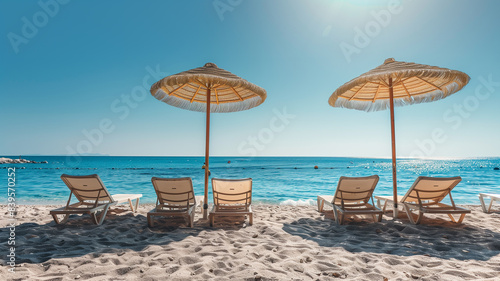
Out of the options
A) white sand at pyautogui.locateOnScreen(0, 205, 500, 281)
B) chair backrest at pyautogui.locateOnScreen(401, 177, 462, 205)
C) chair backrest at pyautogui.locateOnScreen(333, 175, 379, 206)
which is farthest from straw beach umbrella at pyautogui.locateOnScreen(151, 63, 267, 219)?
chair backrest at pyautogui.locateOnScreen(401, 177, 462, 205)

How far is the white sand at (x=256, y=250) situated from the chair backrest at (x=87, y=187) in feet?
1.52

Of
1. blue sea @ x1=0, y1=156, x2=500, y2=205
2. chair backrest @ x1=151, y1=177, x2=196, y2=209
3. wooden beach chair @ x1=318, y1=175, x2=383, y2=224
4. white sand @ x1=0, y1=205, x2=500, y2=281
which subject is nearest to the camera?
white sand @ x1=0, y1=205, x2=500, y2=281

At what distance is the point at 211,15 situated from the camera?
7.95 m

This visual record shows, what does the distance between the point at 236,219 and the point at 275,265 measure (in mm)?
2280

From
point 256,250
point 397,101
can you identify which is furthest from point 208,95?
point 397,101

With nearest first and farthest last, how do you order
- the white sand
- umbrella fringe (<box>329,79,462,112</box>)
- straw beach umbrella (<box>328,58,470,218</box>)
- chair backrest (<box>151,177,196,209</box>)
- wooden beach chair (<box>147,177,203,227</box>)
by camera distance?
the white sand
straw beach umbrella (<box>328,58,470,218</box>)
wooden beach chair (<box>147,177,203,227</box>)
chair backrest (<box>151,177,196,209</box>)
umbrella fringe (<box>329,79,462,112</box>)

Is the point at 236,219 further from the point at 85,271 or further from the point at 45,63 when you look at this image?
the point at 45,63

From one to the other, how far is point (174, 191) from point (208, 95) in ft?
6.41

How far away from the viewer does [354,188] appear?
13.7 ft

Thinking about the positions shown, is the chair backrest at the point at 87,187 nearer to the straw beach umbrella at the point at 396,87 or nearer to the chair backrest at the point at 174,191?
the chair backrest at the point at 174,191

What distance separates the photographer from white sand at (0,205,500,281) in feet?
6.66

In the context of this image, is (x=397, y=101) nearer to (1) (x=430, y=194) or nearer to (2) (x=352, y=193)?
(1) (x=430, y=194)

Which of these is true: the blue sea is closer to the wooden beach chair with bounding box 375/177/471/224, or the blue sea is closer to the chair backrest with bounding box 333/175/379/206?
the chair backrest with bounding box 333/175/379/206

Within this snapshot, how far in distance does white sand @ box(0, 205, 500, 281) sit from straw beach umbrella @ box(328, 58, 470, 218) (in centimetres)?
141
